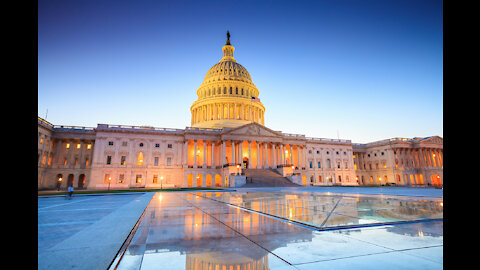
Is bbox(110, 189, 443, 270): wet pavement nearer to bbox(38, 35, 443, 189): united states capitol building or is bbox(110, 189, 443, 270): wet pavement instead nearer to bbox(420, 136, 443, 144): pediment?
bbox(38, 35, 443, 189): united states capitol building

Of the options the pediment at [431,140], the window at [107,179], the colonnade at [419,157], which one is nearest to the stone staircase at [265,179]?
the window at [107,179]

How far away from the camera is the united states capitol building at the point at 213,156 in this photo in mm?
56219

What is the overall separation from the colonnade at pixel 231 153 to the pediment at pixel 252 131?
83.0 inches

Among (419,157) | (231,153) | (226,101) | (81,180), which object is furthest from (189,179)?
(419,157)

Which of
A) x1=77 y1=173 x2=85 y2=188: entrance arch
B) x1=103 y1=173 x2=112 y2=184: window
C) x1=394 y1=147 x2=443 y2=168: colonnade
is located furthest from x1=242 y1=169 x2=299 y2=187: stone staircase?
x1=394 y1=147 x2=443 y2=168: colonnade

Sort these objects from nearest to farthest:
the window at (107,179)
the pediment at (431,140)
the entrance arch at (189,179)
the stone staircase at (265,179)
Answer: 1. the stone staircase at (265,179)
2. the window at (107,179)
3. the entrance arch at (189,179)
4. the pediment at (431,140)

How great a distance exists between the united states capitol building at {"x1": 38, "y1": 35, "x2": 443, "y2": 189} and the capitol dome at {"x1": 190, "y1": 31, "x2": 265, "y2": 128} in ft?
1.14

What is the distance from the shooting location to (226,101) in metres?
78.4

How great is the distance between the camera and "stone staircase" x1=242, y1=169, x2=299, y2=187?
160ft

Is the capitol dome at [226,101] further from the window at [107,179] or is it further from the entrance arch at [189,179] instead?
the window at [107,179]

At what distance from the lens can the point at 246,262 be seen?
3881mm
